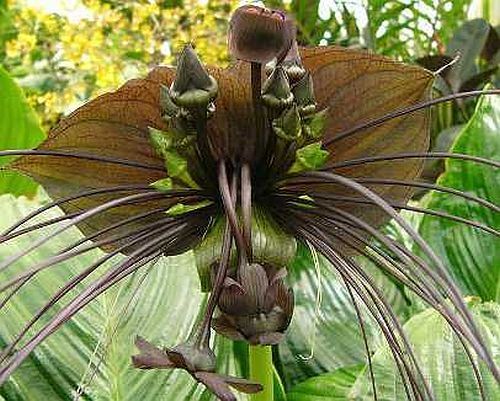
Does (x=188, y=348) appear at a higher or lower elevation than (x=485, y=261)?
higher

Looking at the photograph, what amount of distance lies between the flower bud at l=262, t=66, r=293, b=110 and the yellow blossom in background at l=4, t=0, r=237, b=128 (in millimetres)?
1775

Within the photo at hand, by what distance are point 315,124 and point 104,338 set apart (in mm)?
328

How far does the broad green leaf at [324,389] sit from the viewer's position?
73 cm

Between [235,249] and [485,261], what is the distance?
1.96ft

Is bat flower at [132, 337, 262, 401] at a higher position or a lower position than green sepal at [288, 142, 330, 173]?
lower

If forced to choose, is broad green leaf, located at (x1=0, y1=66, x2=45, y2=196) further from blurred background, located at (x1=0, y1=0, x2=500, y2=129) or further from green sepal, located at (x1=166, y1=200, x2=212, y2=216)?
green sepal, located at (x1=166, y1=200, x2=212, y2=216)

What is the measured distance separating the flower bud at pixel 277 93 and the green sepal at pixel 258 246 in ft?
0.21

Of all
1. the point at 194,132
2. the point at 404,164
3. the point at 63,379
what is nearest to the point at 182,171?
the point at 194,132

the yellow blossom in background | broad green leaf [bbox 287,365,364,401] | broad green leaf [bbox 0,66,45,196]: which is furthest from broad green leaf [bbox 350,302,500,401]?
the yellow blossom in background

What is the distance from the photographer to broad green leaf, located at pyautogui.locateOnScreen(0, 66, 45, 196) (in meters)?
1.19

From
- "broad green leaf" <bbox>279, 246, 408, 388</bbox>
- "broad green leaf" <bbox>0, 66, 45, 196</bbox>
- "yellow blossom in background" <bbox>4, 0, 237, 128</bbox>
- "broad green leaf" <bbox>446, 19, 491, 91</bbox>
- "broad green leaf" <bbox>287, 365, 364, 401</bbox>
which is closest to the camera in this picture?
"broad green leaf" <bbox>287, 365, 364, 401</bbox>

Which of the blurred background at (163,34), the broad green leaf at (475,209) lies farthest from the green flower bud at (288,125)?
the blurred background at (163,34)

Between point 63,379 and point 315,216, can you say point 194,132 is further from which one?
point 63,379

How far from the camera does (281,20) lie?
1.24ft
